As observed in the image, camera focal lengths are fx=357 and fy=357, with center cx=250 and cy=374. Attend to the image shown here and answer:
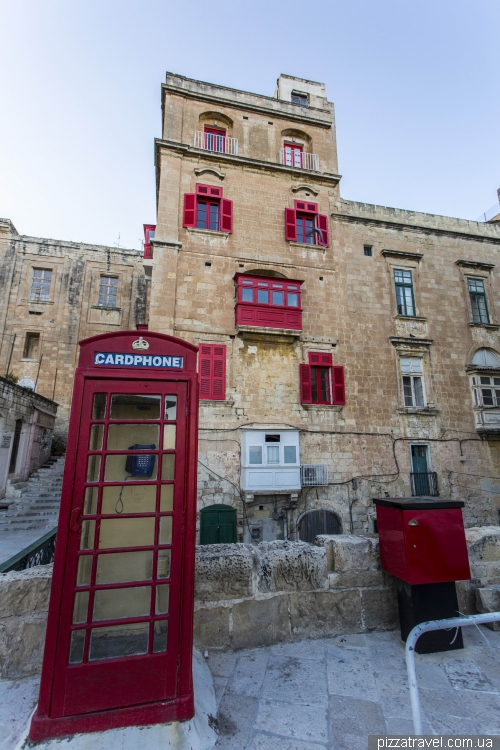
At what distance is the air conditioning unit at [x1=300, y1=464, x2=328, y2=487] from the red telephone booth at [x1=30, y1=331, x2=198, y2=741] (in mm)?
10009

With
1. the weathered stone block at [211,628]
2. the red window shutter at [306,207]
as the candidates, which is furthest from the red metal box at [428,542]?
the red window shutter at [306,207]

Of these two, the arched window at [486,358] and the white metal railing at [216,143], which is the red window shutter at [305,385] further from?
the white metal railing at [216,143]

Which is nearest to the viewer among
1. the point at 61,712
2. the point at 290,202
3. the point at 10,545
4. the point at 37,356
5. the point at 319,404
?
the point at 61,712

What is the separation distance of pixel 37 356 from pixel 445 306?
21.5m

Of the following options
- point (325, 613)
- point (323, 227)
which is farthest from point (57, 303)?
point (325, 613)

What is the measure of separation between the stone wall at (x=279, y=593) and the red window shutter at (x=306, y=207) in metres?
14.6

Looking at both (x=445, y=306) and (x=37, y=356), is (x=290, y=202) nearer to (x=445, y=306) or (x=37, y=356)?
(x=445, y=306)

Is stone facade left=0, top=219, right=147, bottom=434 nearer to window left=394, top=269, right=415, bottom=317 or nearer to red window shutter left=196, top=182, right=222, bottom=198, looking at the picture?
red window shutter left=196, top=182, right=222, bottom=198

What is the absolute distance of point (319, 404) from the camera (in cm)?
1367

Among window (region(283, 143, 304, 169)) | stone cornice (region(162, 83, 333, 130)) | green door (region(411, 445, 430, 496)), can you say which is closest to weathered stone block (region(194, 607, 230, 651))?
green door (region(411, 445, 430, 496))

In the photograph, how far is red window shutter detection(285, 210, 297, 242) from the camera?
15.0 meters

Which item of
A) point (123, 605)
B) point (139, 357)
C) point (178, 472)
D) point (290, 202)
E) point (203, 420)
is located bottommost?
point (123, 605)

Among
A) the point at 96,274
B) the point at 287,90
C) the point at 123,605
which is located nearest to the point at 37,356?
the point at 96,274

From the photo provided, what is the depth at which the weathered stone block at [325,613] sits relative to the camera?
3.52 m
